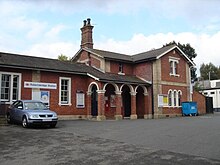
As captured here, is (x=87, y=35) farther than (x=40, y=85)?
Yes

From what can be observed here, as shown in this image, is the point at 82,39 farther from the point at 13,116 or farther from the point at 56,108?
the point at 13,116

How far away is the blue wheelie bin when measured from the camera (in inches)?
1275

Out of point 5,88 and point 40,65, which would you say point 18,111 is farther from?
point 40,65

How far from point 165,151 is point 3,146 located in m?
5.96

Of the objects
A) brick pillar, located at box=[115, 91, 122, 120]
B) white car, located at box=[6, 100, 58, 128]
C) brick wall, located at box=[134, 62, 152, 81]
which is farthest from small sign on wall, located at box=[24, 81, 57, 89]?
brick wall, located at box=[134, 62, 152, 81]

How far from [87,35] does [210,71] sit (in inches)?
2395

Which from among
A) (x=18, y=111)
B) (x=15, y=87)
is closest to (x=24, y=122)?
(x=18, y=111)

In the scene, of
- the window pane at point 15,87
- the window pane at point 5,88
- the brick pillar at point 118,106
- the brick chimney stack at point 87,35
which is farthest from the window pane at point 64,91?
the brick chimney stack at point 87,35

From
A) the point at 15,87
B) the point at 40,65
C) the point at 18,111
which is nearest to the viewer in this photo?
the point at 18,111

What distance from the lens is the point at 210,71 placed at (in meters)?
85.4

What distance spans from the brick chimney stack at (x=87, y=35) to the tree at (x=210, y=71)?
57.1 metres

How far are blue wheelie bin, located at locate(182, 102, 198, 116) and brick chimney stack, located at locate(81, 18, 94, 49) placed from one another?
12315 mm

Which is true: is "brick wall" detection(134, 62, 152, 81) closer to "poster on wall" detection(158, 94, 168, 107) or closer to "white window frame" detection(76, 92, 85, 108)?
"poster on wall" detection(158, 94, 168, 107)

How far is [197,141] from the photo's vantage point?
12.0m
